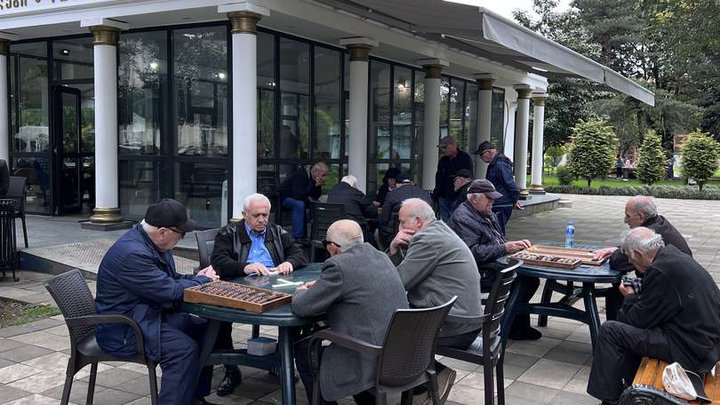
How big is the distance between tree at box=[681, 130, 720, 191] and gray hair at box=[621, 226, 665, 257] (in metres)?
23.3

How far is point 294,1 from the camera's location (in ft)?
27.4

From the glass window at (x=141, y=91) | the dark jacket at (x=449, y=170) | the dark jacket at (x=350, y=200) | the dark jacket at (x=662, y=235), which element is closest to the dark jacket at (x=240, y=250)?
the dark jacket at (x=662, y=235)

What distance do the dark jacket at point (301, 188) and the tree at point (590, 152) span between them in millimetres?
19677

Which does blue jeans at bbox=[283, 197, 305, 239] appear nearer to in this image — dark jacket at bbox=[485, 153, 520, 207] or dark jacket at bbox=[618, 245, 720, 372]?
dark jacket at bbox=[485, 153, 520, 207]

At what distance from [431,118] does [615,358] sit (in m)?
9.27

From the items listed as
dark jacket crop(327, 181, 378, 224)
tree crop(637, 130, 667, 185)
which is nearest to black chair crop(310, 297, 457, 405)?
dark jacket crop(327, 181, 378, 224)

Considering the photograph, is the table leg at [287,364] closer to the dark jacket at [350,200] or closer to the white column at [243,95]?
the dark jacket at [350,200]

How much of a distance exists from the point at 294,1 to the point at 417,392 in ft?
20.1

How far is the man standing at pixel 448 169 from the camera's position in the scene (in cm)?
891

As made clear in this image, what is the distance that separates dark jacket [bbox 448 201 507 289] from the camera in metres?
4.91

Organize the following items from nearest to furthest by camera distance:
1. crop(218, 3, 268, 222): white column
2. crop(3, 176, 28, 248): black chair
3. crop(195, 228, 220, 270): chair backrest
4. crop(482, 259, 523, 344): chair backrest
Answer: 1. crop(482, 259, 523, 344): chair backrest
2. crop(195, 228, 220, 270): chair backrest
3. crop(3, 176, 28, 248): black chair
4. crop(218, 3, 268, 222): white column

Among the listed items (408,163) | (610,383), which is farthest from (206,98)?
(610,383)

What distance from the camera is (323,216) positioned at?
281 inches

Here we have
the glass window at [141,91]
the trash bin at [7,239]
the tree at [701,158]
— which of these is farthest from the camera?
the tree at [701,158]
